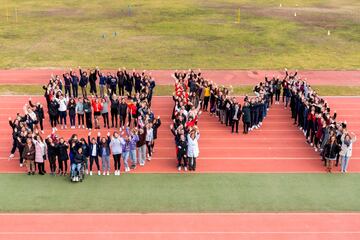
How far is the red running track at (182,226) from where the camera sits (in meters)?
12.6

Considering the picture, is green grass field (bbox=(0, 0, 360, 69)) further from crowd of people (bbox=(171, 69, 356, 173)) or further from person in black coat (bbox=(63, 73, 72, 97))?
crowd of people (bbox=(171, 69, 356, 173))

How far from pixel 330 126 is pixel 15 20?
34435 millimetres

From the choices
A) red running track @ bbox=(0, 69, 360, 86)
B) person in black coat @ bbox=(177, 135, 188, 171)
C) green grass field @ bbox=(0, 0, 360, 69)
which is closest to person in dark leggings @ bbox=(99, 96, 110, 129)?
person in black coat @ bbox=(177, 135, 188, 171)

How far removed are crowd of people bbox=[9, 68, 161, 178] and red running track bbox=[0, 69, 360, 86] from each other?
5001 millimetres

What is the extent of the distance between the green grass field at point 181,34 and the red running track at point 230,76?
114 centimetres

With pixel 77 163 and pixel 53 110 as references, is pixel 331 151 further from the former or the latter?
pixel 53 110

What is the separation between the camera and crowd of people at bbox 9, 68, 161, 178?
15305 mm

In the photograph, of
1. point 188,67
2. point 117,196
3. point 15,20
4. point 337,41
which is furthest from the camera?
point 15,20

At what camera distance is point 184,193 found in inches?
575

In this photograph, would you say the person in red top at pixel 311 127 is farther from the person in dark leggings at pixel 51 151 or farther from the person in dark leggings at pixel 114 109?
the person in dark leggings at pixel 51 151

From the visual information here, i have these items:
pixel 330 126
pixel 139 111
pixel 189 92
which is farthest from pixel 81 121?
pixel 330 126

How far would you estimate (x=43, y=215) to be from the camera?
Result: 44.0 ft

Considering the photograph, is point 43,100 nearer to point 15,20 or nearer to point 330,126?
point 330,126

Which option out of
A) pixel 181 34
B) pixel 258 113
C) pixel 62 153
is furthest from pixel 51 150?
pixel 181 34
